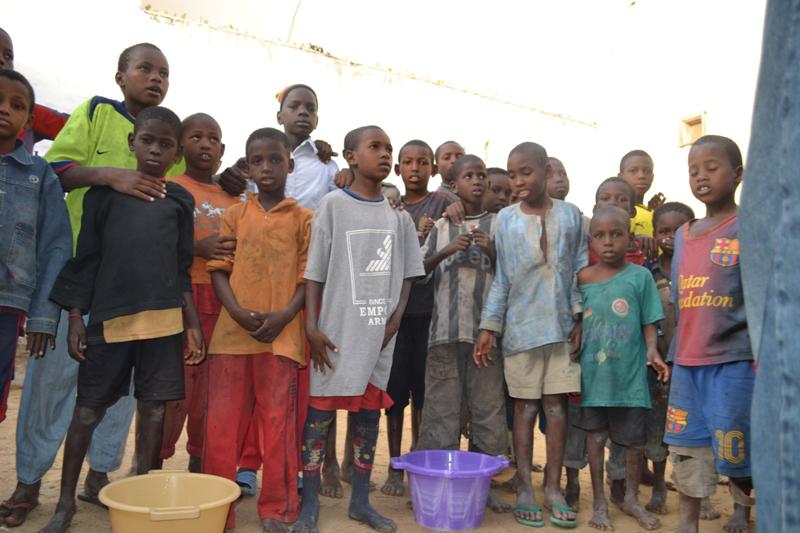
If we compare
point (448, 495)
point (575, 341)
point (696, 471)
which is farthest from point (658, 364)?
point (448, 495)

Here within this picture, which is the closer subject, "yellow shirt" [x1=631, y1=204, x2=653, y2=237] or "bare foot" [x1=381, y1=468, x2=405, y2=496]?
"bare foot" [x1=381, y1=468, x2=405, y2=496]

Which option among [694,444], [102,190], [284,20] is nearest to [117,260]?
[102,190]

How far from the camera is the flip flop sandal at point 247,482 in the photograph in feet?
10.7

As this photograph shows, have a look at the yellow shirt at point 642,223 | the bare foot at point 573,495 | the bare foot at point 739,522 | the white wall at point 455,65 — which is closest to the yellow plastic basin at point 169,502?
the bare foot at point 573,495

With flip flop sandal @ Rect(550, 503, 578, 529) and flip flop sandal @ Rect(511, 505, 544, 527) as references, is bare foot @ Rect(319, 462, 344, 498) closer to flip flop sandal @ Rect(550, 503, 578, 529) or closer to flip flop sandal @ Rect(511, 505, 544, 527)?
flip flop sandal @ Rect(511, 505, 544, 527)

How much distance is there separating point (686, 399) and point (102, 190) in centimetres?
252

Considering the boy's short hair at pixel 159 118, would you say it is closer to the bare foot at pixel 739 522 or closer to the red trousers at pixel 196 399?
the red trousers at pixel 196 399

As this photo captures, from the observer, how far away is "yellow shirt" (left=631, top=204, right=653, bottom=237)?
13.9ft

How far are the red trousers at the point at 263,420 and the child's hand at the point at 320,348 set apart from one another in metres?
0.14

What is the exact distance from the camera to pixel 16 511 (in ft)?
8.68

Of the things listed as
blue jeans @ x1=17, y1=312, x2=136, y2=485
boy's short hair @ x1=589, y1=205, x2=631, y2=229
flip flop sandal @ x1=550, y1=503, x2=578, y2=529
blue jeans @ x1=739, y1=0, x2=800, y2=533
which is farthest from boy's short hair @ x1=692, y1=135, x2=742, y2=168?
blue jeans @ x1=17, y1=312, x2=136, y2=485

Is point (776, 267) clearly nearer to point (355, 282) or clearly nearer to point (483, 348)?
point (355, 282)

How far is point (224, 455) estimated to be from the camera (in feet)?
9.08

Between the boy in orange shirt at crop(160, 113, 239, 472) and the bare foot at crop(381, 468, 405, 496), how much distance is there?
957 millimetres
